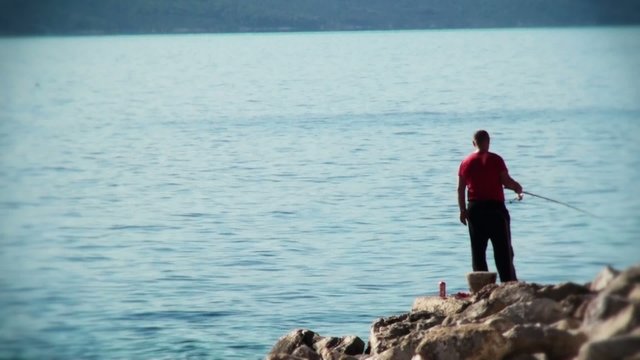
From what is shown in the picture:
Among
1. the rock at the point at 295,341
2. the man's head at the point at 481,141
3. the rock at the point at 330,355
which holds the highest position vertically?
the man's head at the point at 481,141

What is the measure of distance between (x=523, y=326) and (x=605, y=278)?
523 mm

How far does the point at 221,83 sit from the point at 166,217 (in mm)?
37595

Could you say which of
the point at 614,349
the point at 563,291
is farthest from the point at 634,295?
the point at 563,291

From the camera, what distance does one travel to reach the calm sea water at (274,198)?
13438 mm

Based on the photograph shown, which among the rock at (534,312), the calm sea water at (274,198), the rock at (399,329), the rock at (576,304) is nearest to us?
the rock at (576,304)

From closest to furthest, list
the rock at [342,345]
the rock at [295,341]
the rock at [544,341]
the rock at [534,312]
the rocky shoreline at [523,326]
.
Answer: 1. the rocky shoreline at [523,326]
2. the rock at [544,341]
3. the rock at [534,312]
4. the rock at [342,345]
5. the rock at [295,341]

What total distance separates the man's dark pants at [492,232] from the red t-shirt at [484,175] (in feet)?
0.19

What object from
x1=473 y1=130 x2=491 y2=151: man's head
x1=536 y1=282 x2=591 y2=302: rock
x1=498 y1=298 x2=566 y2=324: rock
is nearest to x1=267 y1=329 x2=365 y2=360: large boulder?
x1=498 y1=298 x2=566 y2=324: rock

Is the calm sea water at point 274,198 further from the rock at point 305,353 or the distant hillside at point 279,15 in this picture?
the distant hillside at point 279,15

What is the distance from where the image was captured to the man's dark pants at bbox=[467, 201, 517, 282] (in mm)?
9836

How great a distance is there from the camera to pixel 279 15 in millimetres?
98688

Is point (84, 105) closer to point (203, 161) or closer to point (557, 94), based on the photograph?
point (557, 94)

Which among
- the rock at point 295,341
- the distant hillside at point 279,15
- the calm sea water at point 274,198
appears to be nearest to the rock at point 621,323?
the calm sea water at point 274,198

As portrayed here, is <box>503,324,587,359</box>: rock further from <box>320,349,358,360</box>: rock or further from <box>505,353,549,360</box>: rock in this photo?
<box>320,349,358,360</box>: rock
